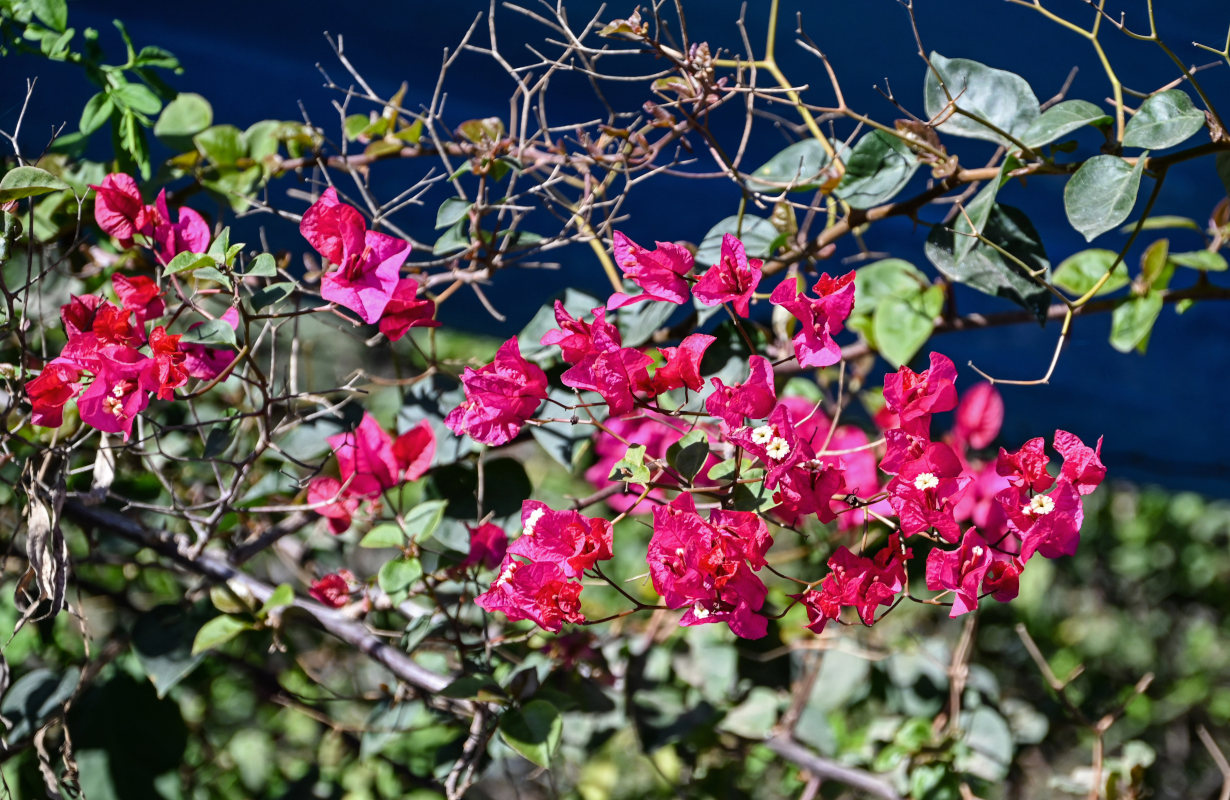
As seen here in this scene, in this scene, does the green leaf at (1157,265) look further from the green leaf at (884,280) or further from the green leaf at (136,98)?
the green leaf at (136,98)

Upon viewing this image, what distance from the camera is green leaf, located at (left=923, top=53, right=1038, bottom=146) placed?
64 centimetres

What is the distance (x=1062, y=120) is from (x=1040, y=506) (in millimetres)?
271

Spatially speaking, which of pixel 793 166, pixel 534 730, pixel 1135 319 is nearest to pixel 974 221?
pixel 793 166

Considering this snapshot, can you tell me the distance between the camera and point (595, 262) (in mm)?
1004

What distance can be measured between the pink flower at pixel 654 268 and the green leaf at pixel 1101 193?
9.3 inches

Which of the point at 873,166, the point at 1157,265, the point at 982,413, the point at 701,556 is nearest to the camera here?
the point at 701,556

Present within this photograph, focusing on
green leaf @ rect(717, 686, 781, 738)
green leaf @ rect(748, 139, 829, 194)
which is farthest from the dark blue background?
green leaf @ rect(717, 686, 781, 738)

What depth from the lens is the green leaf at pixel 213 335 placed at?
0.55 m

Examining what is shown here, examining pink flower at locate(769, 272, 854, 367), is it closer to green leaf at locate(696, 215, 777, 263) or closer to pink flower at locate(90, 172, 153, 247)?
green leaf at locate(696, 215, 777, 263)

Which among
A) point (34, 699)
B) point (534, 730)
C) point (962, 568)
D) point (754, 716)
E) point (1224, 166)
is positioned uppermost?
point (1224, 166)

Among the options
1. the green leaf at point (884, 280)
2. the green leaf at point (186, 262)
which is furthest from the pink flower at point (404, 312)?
the green leaf at point (884, 280)

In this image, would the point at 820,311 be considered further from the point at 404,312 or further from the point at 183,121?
the point at 183,121

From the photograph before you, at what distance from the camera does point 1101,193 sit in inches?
22.8

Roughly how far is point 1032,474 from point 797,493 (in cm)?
12
